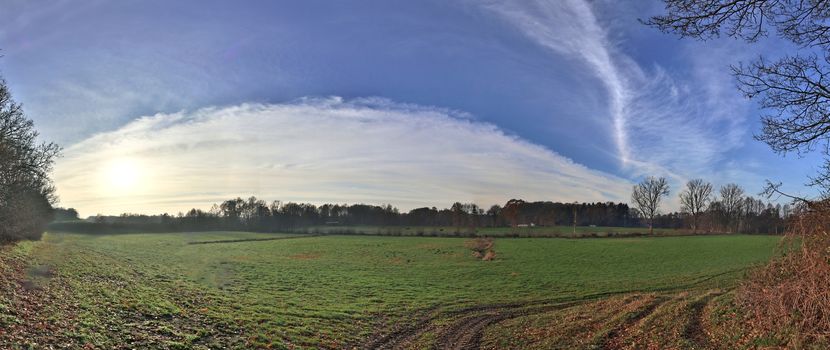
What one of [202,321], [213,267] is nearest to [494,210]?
[213,267]

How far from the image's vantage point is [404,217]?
426 ft

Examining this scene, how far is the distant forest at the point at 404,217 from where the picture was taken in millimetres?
109562

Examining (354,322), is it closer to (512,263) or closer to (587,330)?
(587,330)

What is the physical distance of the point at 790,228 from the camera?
11.3m

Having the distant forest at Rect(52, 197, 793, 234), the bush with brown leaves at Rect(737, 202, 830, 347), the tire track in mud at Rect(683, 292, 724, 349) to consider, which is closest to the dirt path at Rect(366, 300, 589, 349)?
the tire track in mud at Rect(683, 292, 724, 349)

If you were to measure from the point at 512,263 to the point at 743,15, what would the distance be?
141ft

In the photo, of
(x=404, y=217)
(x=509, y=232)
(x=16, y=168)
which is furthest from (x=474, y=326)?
(x=404, y=217)

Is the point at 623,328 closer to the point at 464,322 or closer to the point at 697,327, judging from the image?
the point at 697,327

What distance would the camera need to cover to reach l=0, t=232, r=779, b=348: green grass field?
626 inches

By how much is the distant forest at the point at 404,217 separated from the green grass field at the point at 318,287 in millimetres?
56591

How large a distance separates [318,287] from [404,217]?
96755 millimetres

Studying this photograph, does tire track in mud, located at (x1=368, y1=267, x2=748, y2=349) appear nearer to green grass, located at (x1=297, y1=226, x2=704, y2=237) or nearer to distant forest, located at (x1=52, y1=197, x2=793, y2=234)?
green grass, located at (x1=297, y1=226, x2=704, y2=237)

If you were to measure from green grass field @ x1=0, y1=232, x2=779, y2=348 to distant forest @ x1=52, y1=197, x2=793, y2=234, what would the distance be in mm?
56591

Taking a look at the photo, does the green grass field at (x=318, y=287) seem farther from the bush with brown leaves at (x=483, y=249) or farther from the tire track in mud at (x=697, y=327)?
the tire track in mud at (x=697, y=327)
